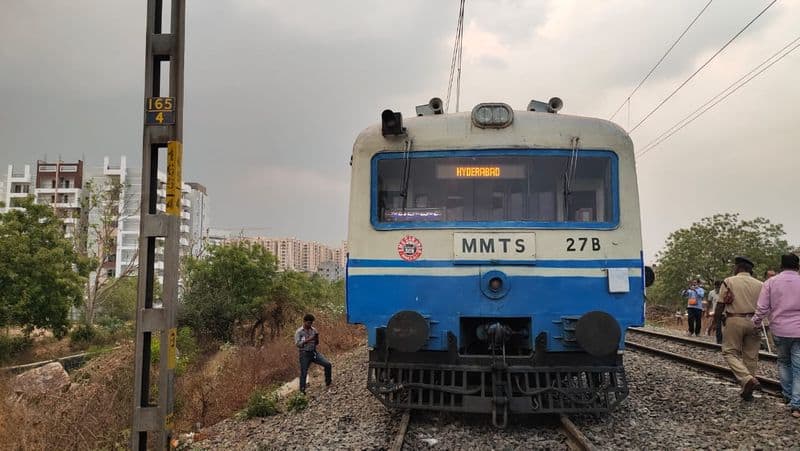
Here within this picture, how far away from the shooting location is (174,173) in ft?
14.5

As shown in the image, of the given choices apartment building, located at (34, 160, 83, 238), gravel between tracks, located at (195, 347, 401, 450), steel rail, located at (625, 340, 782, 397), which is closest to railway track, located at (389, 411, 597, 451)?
gravel between tracks, located at (195, 347, 401, 450)

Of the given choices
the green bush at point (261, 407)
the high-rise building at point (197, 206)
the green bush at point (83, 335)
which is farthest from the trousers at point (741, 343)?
the high-rise building at point (197, 206)

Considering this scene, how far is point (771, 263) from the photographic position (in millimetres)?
31609

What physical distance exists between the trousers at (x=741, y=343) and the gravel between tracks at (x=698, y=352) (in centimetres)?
219

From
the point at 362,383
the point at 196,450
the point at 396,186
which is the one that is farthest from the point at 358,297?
the point at 362,383

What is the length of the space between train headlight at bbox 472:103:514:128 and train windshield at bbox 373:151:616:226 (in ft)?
1.09

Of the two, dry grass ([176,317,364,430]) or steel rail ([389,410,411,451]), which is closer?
steel rail ([389,410,411,451])

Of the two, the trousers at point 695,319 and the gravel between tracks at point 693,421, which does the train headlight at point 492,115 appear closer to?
the gravel between tracks at point 693,421

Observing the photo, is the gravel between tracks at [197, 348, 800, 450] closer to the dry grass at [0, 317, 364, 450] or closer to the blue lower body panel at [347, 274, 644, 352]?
the blue lower body panel at [347, 274, 644, 352]

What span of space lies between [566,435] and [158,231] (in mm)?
3958

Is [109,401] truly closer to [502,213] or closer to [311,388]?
[311,388]

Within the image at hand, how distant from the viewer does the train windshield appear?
579 cm

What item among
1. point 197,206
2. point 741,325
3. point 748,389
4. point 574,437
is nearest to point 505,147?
point 574,437

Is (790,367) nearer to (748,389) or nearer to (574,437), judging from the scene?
(748,389)
